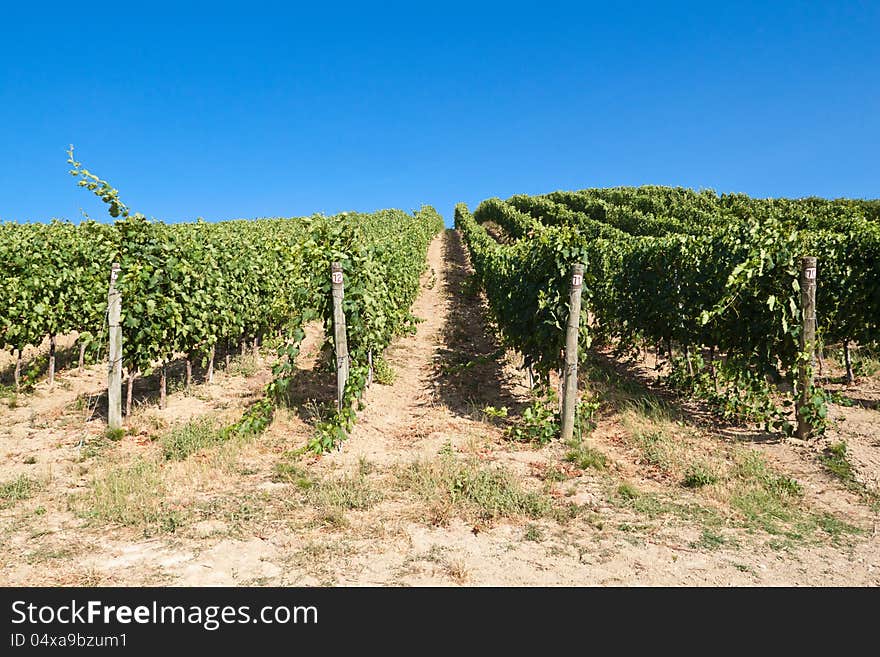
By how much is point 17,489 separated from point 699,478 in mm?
7933

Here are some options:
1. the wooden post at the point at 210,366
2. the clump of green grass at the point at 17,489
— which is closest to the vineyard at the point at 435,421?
the clump of green grass at the point at 17,489

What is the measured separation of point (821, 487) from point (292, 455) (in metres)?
6.50

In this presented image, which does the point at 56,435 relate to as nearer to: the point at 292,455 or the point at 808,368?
the point at 292,455

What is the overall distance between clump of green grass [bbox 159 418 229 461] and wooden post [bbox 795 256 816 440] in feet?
27.1

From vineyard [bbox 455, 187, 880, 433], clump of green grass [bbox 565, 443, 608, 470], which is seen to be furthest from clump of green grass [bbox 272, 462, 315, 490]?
vineyard [bbox 455, 187, 880, 433]

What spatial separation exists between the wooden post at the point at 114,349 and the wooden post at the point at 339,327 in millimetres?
3487

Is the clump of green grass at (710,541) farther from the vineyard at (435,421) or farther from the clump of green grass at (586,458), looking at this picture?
the clump of green grass at (586,458)

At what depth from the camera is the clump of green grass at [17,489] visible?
228 inches

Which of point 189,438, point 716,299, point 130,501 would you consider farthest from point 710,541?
point 189,438

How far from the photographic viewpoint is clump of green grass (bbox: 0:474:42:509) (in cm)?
578

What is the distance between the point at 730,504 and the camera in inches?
219

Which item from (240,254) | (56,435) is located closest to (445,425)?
(56,435)

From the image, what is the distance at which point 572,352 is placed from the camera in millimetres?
7586

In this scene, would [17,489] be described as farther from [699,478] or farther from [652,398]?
[652,398]
